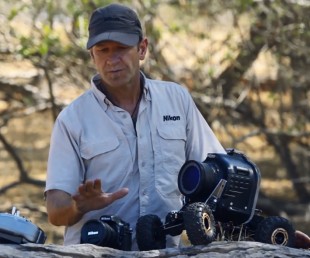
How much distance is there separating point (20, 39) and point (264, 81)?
2.76 m

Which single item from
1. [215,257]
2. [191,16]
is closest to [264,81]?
[191,16]

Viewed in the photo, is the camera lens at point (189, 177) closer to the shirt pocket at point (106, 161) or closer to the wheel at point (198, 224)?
the wheel at point (198, 224)

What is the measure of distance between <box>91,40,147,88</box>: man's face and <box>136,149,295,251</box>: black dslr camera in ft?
Result: 1.54

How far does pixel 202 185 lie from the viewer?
3.52m

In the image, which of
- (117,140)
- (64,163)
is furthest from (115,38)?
(64,163)

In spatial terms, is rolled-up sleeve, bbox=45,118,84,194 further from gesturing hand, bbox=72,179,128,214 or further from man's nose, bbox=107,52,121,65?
man's nose, bbox=107,52,121,65

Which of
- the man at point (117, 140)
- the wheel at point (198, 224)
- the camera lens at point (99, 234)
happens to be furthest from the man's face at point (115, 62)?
the wheel at point (198, 224)

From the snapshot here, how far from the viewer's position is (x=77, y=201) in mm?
3680

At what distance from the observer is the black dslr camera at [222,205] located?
353 centimetres

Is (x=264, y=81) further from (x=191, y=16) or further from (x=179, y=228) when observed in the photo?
(x=179, y=228)

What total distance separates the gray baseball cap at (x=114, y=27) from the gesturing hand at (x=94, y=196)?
1.83 feet

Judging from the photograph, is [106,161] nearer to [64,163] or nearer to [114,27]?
[64,163]

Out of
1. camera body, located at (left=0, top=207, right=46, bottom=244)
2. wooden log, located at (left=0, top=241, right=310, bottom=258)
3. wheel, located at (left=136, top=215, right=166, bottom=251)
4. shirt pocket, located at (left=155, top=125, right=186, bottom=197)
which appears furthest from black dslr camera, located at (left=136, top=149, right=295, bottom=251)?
camera body, located at (left=0, top=207, right=46, bottom=244)

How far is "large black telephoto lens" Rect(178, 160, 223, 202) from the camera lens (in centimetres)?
352
